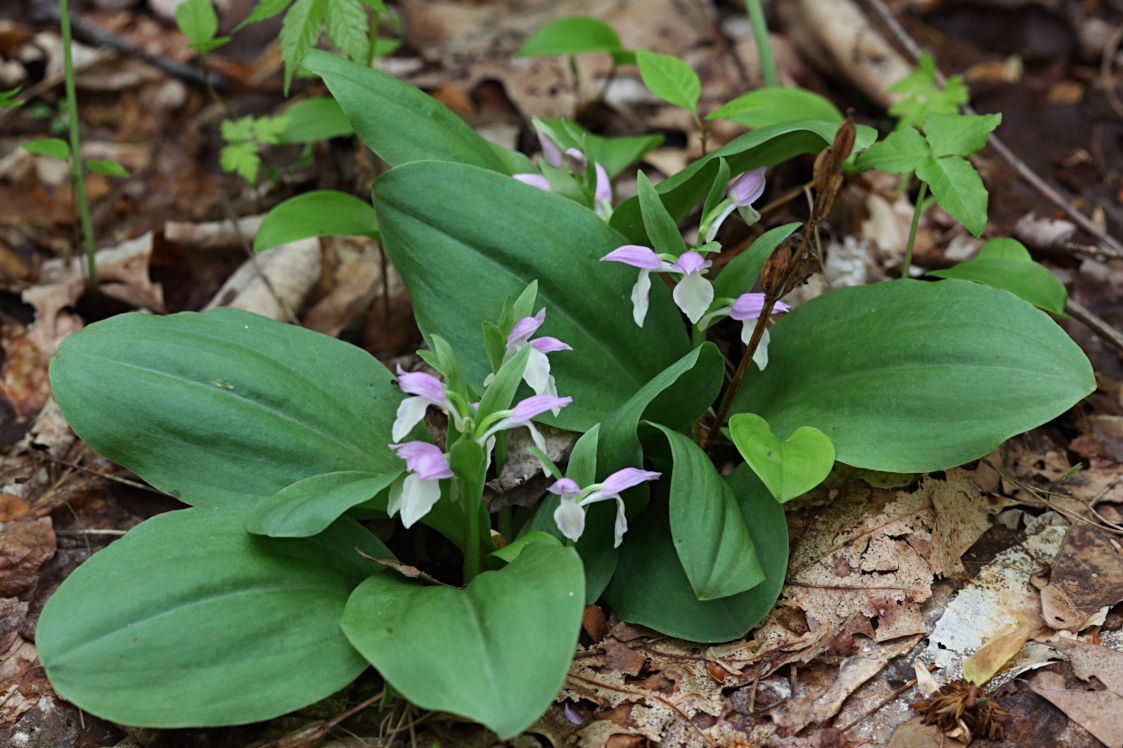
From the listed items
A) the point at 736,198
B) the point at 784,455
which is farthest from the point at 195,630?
the point at 736,198

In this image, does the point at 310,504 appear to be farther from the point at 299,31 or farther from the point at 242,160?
the point at 242,160

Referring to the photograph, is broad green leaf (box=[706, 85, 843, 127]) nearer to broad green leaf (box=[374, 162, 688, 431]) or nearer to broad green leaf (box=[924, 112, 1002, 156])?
broad green leaf (box=[924, 112, 1002, 156])

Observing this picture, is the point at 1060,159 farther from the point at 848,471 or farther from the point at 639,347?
the point at 639,347

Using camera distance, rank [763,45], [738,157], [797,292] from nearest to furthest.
Answer: 1. [738,157]
2. [797,292]
3. [763,45]

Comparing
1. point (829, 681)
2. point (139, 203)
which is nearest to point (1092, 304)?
point (829, 681)

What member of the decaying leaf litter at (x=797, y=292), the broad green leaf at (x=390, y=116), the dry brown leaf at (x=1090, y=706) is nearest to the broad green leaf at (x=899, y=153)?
the decaying leaf litter at (x=797, y=292)

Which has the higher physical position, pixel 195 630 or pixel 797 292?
pixel 195 630

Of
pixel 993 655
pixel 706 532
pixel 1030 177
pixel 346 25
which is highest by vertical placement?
pixel 346 25
